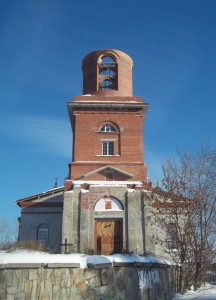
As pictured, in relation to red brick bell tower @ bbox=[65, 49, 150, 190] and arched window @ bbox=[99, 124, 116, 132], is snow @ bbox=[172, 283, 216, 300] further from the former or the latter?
arched window @ bbox=[99, 124, 116, 132]

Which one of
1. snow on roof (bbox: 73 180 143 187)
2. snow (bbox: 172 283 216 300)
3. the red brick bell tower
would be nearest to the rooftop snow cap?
the red brick bell tower

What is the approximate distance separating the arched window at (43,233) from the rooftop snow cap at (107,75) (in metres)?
10.6

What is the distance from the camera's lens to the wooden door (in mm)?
22342

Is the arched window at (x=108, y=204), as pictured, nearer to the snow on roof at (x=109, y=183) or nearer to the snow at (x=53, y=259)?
the snow on roof at (x=109, y=183)

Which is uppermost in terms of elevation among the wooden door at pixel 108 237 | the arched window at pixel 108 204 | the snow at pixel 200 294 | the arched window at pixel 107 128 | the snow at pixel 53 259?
the arched window at pixel 107 128

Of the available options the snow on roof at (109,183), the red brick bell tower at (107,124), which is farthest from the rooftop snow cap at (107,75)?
the snow on roof at (109,183)

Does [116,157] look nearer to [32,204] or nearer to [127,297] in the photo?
[32,204]

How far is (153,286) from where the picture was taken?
35.4ft

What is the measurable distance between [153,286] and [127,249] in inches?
431

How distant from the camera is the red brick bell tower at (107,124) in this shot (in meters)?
24.8

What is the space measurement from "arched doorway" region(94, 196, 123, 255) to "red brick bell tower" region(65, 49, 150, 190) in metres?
2.04

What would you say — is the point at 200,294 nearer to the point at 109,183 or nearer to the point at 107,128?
the point at 109,183

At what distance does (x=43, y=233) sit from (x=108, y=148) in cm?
820

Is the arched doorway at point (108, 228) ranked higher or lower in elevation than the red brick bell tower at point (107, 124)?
lower
